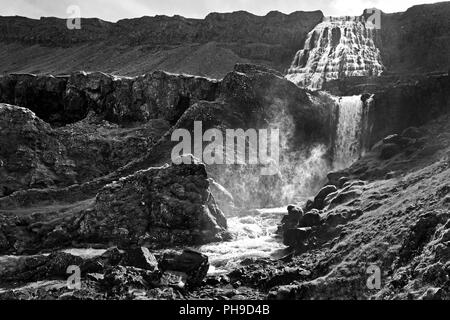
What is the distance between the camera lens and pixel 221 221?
2076 inches

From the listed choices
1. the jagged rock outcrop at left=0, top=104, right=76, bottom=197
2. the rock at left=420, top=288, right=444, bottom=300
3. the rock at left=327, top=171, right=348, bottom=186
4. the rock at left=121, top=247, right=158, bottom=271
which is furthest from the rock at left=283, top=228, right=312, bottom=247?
the jagged rock outcrop at left=0, top=104, right=76, bottom=197

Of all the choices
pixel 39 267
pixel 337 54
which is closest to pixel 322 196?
pixel 39 267

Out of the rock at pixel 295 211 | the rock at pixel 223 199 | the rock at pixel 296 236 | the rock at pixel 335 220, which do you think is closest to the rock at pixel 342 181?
the rock at pixel 295 211

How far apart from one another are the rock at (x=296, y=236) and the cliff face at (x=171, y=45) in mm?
100391

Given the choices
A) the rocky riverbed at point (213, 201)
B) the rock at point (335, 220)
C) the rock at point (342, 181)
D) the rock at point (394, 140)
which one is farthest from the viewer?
the rock at point (394, 140)

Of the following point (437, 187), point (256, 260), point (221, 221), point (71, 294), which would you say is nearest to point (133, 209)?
point (221, 221)

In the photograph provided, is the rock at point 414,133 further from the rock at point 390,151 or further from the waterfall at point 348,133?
the waterfall at point 348,133

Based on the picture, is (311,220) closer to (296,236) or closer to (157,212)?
(296,236)

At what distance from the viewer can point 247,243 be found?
163ft

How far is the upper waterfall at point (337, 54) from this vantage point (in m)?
132

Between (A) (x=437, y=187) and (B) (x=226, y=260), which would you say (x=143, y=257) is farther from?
(A) (x=437, y=187)

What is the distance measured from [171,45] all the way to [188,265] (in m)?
148

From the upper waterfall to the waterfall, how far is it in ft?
151

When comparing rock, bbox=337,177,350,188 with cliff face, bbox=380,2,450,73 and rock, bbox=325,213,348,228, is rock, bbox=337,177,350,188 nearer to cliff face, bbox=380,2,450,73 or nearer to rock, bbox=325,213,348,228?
rock, bbox=325,213,348,228
